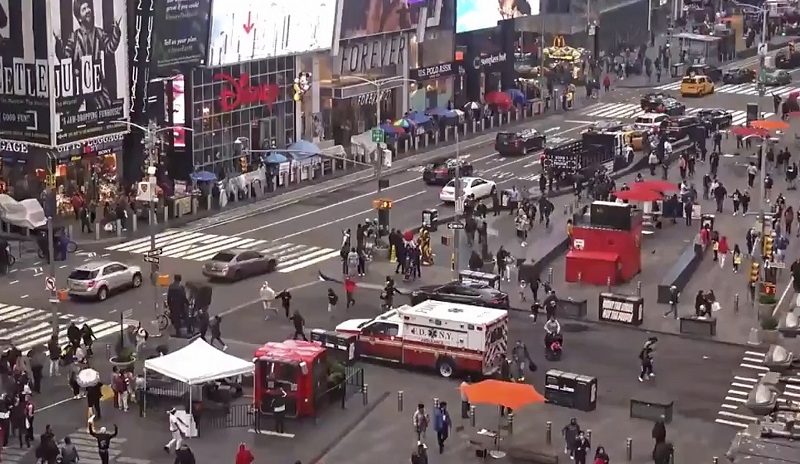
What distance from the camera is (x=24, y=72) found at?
6456 cm

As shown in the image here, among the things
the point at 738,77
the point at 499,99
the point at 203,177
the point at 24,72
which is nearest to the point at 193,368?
the point at 24,72

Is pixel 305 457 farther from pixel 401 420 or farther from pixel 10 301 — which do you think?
pixel 10 301

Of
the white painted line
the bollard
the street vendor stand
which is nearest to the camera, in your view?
the bollard

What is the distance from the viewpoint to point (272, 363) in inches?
1519

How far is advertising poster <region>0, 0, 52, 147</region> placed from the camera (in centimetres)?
6344

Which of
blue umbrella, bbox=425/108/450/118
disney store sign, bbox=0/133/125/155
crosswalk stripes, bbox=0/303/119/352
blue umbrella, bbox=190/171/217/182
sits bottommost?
crosswalk stripes, bbox=0/303/119/352

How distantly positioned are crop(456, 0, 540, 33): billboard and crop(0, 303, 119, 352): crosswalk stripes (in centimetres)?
5595

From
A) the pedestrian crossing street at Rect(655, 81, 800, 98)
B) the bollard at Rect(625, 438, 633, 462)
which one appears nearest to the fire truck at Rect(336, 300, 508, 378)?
the bollard at Rect(625, 438, 633, 462)

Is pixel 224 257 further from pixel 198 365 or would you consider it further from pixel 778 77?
pixel 778 77

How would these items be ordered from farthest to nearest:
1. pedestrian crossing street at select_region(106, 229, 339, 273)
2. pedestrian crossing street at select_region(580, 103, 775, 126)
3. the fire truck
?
1. pedestrian crossing street at select_region(580, 103, 775, 126)
2. pedestrian crossing street at select_region(106, 229, 339, 273)
3. the fire truck

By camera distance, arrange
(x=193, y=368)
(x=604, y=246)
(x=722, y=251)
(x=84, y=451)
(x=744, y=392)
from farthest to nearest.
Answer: (x=722, y=251), (x=604, y=246), (x=744, y=392), (x=193, y=368), (x=84, y=451)

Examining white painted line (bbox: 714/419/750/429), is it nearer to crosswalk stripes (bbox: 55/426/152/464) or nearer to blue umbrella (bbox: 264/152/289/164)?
crosswalk stripes (bbox: 55/426/152/464)

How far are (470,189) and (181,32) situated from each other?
16.3 m

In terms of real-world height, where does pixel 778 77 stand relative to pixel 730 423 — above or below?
above
